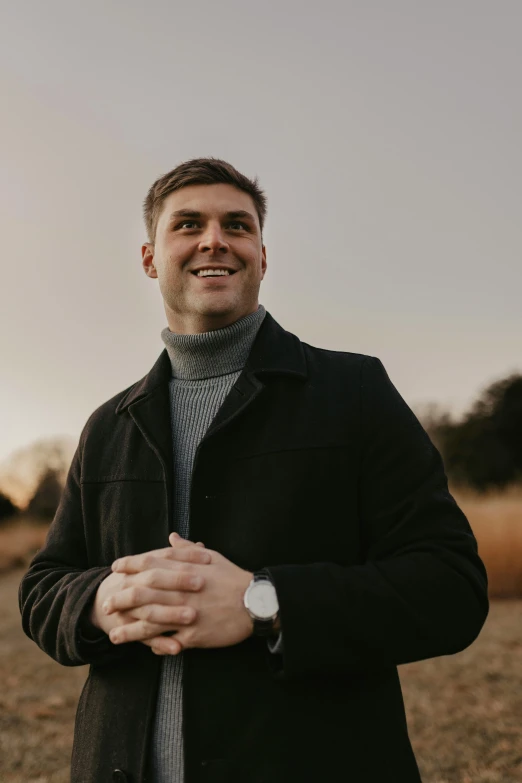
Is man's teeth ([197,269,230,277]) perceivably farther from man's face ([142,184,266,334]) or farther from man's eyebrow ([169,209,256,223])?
man's eyebrow ([169,209,256,223])

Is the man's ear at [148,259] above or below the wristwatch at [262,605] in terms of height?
above

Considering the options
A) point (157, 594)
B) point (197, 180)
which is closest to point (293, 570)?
point (157, 594)

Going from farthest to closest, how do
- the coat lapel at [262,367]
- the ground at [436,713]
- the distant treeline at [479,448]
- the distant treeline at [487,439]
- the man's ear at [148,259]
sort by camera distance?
→ the distant treeline at [487,439]
the distant treeline at [479,448]
the ground at [436,713]
the man's ear at [148,259]
the coat lapel at [262,367]

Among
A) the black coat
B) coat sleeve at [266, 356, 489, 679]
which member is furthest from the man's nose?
coat sleeve at [266, 356, 489, 679]

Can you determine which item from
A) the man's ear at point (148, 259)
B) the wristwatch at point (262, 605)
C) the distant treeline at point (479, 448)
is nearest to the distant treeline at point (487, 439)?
the distant treeline at point (479, 448)

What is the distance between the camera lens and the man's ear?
2309 mm

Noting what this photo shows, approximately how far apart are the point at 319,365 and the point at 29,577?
0.99 metres

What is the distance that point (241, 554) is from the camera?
67.0 inches

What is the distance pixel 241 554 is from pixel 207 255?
0.82 meters

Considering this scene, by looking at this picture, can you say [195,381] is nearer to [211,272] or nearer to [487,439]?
[211,272]

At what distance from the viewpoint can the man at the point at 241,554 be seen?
1.54 metres

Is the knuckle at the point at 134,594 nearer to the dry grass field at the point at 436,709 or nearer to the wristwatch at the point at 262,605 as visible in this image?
the wristwatch at the point at 262,605

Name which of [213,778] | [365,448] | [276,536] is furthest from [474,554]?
[213,778]

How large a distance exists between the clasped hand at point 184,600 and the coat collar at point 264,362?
526mm
